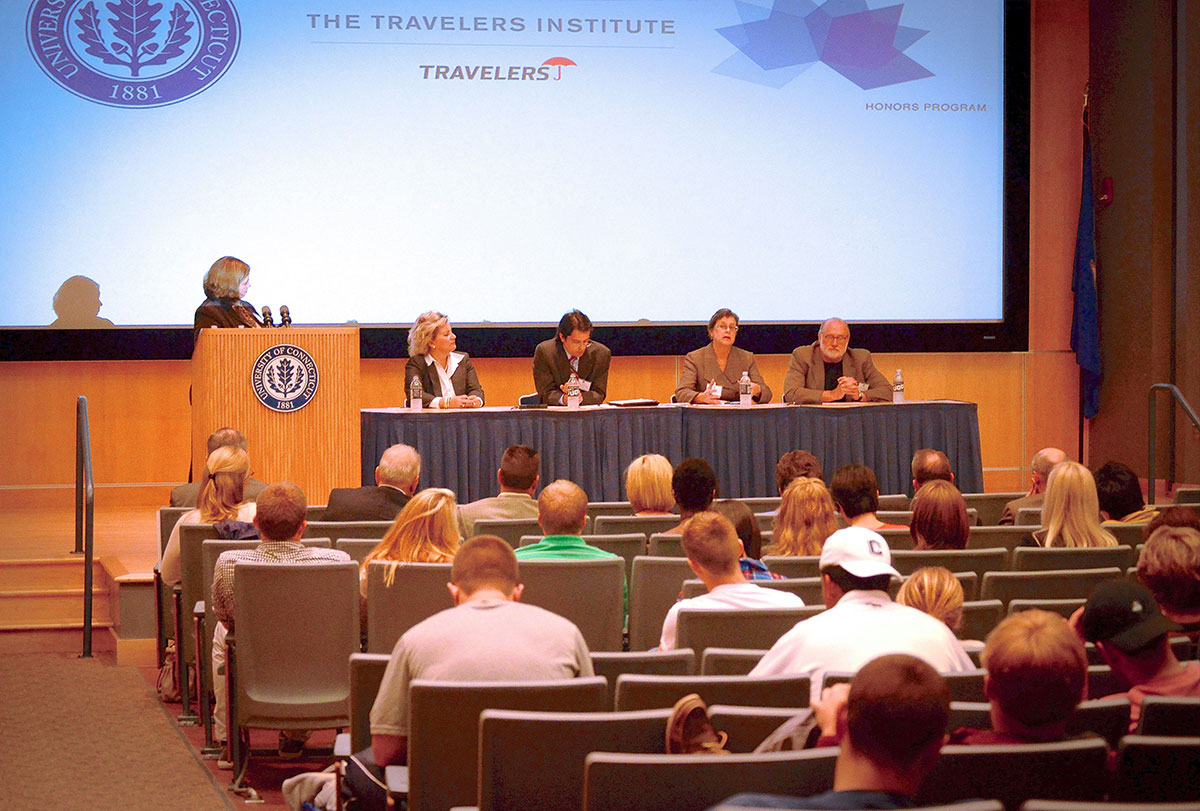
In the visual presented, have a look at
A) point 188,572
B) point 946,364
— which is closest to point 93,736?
point 188,572

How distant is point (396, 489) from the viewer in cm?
574

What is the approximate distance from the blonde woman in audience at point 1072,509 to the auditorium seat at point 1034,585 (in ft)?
2.08

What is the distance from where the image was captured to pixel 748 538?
446 centimetres

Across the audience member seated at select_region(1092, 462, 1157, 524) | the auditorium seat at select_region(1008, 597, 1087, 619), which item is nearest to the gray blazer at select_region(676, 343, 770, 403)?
the audience member seated at select_region(1092, 462, 1157, 524)

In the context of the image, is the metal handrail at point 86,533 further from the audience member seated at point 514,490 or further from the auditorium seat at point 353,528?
the audience member seated at point 514,490

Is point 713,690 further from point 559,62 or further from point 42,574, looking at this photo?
point 559,62

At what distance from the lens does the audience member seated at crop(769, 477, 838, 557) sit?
4.78 m

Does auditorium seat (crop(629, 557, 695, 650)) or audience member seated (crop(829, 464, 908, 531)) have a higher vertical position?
audience member seated (crop(829, 464, 908, 531))

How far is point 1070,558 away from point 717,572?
1.64 meters

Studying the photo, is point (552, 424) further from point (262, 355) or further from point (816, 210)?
point (816, 210)

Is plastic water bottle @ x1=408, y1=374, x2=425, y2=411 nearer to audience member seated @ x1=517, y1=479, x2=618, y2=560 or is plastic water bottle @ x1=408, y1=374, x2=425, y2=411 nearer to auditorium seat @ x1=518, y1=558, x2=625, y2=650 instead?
audience member seated @ x1=517, y1=479, x2=618, y2=560

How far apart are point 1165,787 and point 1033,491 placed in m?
4.01

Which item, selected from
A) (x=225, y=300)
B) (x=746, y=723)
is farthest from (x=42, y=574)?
(x=746, y=723)

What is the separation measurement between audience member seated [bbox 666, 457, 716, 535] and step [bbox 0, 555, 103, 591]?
3678mm
